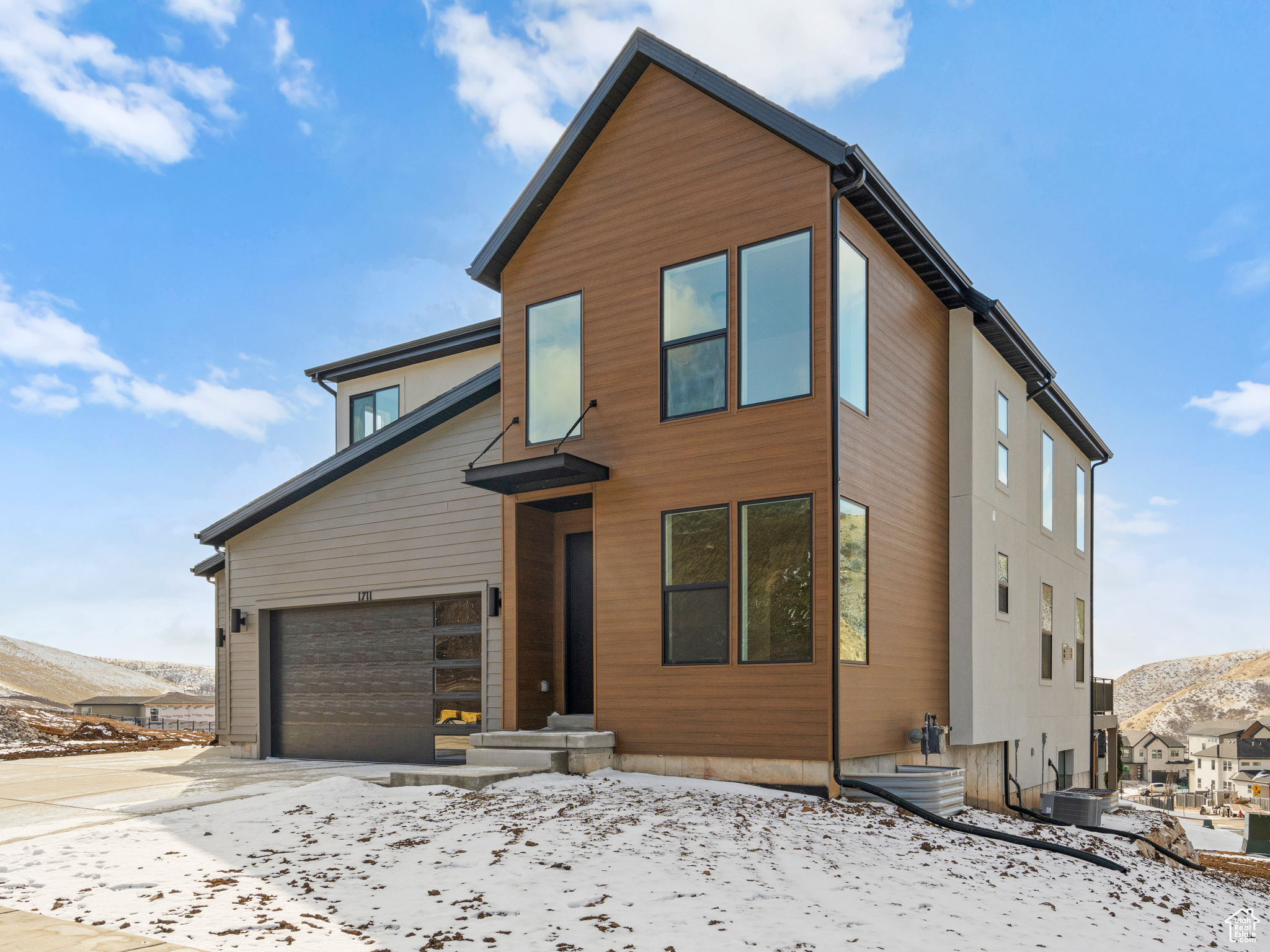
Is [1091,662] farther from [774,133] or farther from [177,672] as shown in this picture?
[177,672]

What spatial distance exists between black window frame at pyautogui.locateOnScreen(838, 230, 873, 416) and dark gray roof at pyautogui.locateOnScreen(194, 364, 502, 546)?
4.88 metres

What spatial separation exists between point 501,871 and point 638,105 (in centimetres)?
860

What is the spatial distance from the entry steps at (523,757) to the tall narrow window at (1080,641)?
471 inches

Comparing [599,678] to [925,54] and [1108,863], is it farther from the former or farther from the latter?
[925,54]

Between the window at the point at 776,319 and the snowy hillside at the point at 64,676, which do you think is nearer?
the window at the point at 776,319

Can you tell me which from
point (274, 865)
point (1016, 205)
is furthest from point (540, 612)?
point (1016, 205)

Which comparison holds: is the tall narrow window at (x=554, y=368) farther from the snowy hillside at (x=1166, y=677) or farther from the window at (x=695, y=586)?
the snowy hillside at (x=1166, y=677)

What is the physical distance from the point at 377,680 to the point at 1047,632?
11.3 m

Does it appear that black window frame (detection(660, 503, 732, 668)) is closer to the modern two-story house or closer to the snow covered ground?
the modern two-story house

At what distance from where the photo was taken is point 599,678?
35.2ft

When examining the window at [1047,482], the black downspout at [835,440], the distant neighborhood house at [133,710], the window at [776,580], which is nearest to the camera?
the black downspout at [835,440]

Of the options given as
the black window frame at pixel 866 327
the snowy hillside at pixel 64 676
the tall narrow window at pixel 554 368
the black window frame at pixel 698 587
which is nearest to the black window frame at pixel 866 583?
the black window frame at pixel 866 327

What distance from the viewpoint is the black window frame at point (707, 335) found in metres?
10.3

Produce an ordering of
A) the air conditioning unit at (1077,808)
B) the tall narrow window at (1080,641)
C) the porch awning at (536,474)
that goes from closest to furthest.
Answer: the porch awning at (536,474)
the air conditioning unit at (1077,808)
the tall narrow window at (1080,641)
